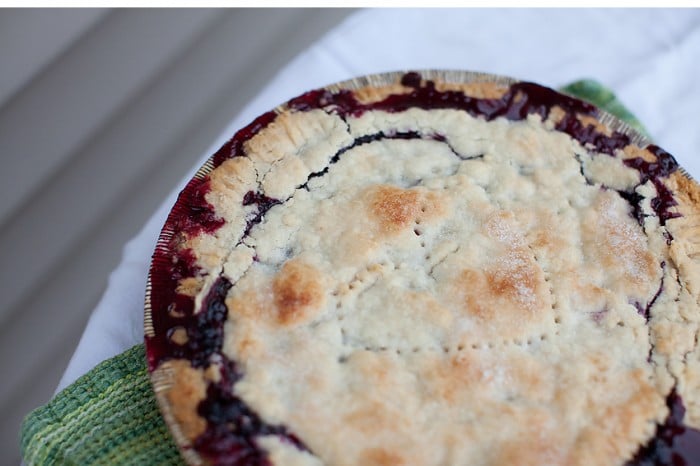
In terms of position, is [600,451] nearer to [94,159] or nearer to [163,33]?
[94,159]

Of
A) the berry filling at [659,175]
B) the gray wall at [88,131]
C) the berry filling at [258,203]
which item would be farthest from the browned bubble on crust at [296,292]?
the gray wall at [88,131]

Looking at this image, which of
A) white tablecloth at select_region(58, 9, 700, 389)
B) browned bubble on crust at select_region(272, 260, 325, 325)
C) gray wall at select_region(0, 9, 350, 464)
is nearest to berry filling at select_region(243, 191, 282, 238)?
browned bubble on crust at select_region(272, 260, 325, 325)

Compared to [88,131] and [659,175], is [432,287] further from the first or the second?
[88,131]

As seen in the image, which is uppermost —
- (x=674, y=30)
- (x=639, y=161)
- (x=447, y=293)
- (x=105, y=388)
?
(x=674, y=30)

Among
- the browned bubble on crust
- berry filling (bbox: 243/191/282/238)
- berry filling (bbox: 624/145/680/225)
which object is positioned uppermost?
berry filling (bbox: 624/145/680/225)

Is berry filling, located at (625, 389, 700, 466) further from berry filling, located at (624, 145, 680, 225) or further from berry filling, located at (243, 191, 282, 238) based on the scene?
berry filling, located at (243, 191, 282, 238)

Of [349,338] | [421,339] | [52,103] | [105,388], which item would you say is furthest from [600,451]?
[52,103]
